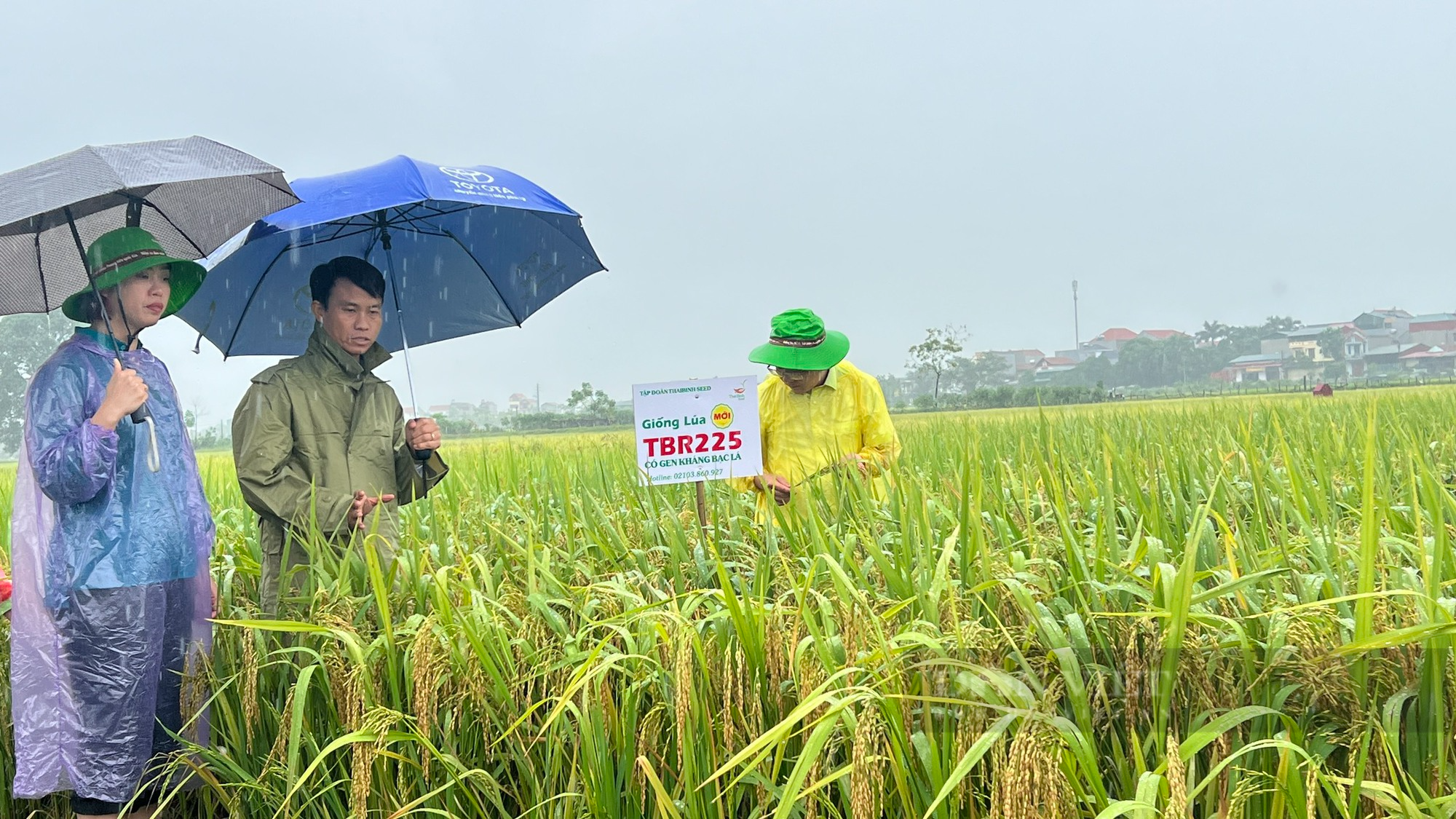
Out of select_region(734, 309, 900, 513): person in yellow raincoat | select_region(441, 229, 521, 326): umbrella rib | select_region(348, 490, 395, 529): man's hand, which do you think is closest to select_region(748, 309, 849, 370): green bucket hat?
select_region(734, 309, 900, 513): person in yellow raincoat

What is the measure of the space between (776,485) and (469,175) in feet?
5.06

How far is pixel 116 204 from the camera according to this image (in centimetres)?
290

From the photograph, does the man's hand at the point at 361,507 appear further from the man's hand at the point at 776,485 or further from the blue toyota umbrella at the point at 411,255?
the man's hand at the point at 776,485

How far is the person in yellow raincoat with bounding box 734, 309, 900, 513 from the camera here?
3.72 metres

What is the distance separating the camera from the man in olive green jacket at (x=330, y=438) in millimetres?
2832

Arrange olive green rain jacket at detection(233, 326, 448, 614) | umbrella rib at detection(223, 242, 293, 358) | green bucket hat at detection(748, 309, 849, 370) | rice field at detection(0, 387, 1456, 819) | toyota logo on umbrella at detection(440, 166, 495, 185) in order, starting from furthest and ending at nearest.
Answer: green bucket hat at detection(748, 309, 849, 370) < umbrella rib at detection(223, 242, 293, 358) < toyota logo on umbrella at detection(440, 166, 495, 185) < olive green rain jacket at detection(233, 326, 448, 614) < rice field at detection(0, 387, 1456, 819)

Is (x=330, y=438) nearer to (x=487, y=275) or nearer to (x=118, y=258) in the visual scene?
(x=118, y=258)

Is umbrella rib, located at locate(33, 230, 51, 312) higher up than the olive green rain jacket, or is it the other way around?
umbrella rib, located at locate(33, 230, 51, 312)

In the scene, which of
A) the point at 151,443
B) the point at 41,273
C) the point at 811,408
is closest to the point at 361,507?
the point at 151,443

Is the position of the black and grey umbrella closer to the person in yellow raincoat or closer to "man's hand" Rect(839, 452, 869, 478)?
the person in yellow raincoat

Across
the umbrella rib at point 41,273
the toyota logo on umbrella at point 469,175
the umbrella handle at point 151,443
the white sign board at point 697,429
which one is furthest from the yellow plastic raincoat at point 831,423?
the umbrella rib at point 41,273

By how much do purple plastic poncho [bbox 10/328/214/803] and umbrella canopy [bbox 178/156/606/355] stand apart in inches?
33.0

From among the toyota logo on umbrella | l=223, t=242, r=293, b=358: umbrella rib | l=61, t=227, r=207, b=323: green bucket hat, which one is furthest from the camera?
l=223, t=242, r=293, b=358: umbrella rib

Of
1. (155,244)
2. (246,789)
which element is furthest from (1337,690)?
(155,244)
